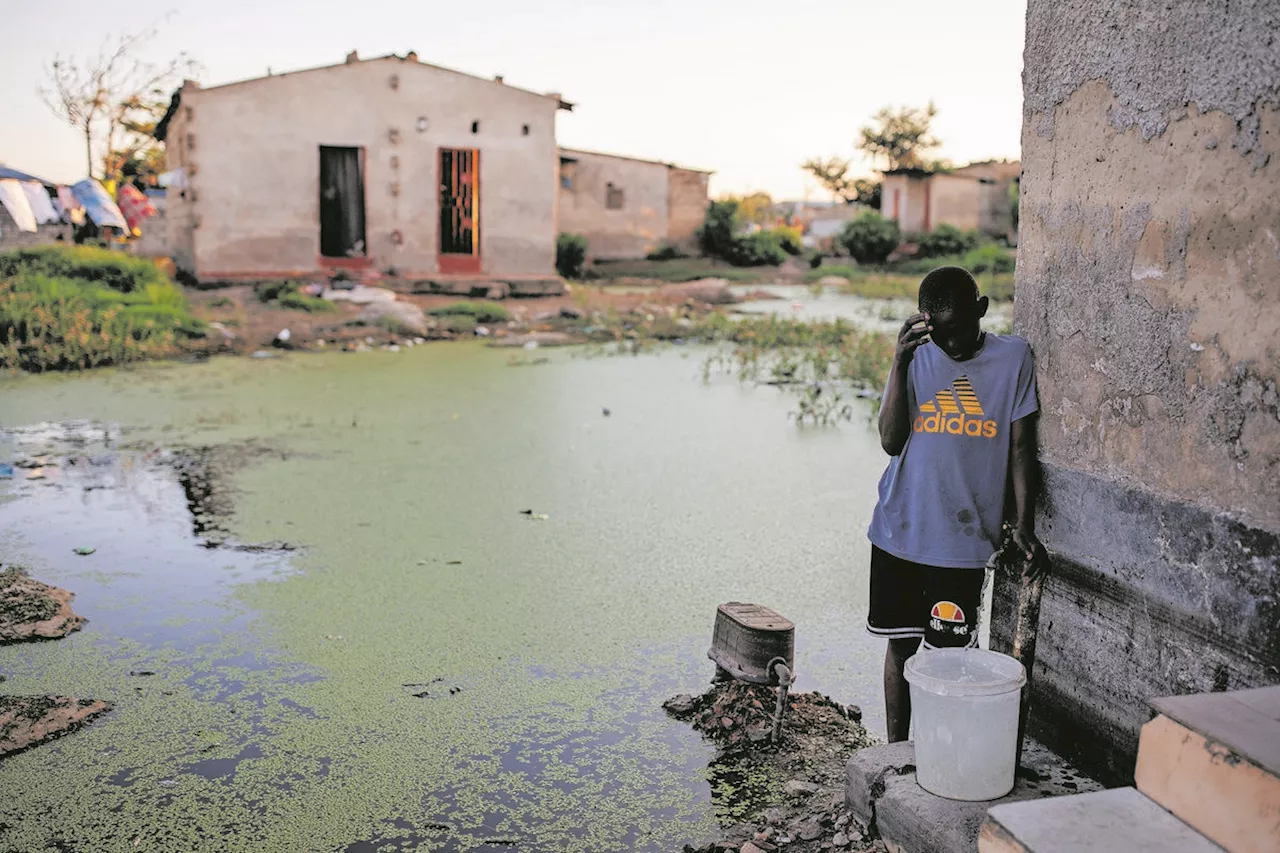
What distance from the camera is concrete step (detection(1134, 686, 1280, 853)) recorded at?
1548 millimetres

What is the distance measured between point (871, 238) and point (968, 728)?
81.6 feet

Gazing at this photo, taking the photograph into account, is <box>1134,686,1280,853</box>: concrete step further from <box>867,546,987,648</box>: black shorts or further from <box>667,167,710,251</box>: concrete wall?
<box>667,167,710,251</box>: concrete wall

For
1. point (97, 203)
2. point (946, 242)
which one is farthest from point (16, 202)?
point (946, 242)

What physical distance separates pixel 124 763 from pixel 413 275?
14679 mm

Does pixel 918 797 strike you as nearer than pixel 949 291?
Yes

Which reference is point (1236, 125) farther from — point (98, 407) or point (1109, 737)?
point (98, 407)

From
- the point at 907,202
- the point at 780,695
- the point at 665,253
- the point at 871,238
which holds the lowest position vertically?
the point at 780,695

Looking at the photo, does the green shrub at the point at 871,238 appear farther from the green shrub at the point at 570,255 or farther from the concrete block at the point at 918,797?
the concrete block at the point at 918,797

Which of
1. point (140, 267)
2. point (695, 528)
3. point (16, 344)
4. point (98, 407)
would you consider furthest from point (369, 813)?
point (140, 267)

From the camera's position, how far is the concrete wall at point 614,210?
79.4 feet

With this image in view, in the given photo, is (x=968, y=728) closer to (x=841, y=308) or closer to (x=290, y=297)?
(x=290, y=297)

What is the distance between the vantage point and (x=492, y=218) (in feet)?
56.6

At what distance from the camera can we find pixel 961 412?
244cm

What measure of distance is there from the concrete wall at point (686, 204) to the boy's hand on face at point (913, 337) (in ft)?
78.4
